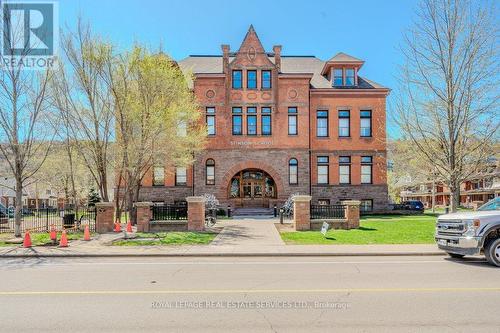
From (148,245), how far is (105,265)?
3686mm

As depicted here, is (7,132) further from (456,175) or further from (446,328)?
(456,175)

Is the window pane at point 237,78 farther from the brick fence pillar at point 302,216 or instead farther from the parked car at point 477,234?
the parked car at point 477,234

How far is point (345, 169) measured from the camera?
107 ft

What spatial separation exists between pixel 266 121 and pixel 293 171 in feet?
16.1

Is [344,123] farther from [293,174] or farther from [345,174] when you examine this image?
[293,174]

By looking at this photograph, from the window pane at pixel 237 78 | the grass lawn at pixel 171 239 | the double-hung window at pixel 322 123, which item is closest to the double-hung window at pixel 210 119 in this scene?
Answer: the window pane at pixel 237 78

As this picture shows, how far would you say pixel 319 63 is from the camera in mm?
37375

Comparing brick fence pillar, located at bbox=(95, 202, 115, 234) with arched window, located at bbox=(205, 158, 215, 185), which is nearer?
brick fence pillar, located at bbox=(95, 202, 115, 234)

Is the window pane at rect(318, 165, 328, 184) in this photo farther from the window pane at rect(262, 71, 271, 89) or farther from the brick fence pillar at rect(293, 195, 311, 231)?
the brick fence pillar at rect(293, 195, 311, 231)

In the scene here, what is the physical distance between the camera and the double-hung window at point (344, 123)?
32.5 meters

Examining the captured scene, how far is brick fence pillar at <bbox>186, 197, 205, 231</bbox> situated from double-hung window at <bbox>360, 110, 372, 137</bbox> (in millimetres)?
18978

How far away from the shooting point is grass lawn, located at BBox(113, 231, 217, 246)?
14969mm

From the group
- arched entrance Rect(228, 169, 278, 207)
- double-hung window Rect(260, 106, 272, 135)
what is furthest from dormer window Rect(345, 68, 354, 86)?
arched entrance Rect(228, 169, 278, 207)

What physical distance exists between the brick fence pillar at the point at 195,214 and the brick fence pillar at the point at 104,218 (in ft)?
13.1
